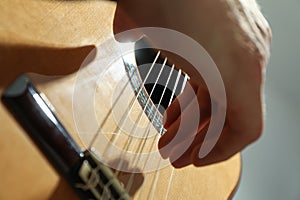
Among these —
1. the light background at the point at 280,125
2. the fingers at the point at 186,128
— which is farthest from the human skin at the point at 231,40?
the light background at the point at 280,125

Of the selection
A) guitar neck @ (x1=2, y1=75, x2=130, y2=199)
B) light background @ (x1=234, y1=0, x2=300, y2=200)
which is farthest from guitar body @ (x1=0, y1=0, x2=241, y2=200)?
light background @ (x1=234, y1=0, x2=300, y2=200)

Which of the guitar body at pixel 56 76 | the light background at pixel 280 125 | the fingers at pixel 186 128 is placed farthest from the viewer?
the light background at pixel 280 125

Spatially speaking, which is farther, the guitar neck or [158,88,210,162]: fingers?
[158,88,210,162]: fingers

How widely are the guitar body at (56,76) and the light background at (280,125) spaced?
662 mm

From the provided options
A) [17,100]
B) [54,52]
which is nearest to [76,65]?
[54,52]

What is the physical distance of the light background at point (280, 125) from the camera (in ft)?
4.39

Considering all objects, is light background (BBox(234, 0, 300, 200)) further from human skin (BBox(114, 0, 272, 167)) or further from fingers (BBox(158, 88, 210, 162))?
human skin (BBox(114, 0, 272, 167))

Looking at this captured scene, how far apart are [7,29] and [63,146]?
135mm

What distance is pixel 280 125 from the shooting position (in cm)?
152

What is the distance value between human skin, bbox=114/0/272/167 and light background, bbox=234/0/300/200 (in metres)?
0.77

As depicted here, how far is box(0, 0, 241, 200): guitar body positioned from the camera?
398mm

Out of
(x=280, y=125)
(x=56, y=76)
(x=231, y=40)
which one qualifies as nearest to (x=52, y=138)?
(x=56, y=76)

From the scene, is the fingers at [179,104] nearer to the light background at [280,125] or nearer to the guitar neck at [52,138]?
the guitar neck at [52,138]

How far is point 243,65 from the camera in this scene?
482mm
